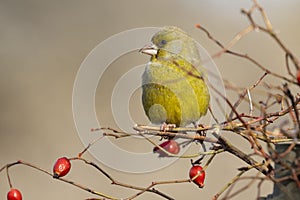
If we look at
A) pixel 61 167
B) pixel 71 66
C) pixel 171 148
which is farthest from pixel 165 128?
pixel 71 66

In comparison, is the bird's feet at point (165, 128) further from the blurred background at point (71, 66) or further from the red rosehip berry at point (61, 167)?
the blurred background at point (71, 66)

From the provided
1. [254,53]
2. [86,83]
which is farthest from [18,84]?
A: [86,83]

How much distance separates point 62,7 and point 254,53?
1.93m

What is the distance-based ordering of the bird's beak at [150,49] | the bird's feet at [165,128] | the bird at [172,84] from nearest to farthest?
the bird's feet at [165,128] → the bird at [172,84] → the bird's beak at [150,49]

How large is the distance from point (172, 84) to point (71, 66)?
3.02 meters

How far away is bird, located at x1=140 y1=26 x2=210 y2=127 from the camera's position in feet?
5.45

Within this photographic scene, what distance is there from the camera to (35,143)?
4.12 metres

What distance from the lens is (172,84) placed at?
169 cm

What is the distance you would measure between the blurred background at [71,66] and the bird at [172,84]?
1.62m

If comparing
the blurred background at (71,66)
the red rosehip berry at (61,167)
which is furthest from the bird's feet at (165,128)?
the blurred background at (71,66)

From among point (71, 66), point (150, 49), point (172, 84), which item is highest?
point (71, 66)

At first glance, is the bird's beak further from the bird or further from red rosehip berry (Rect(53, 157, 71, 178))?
red rosehip berry (Rect(53, 157, 71, 178))

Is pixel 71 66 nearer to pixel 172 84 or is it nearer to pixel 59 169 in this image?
pixel 172 84

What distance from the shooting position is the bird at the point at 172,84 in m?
1.66
